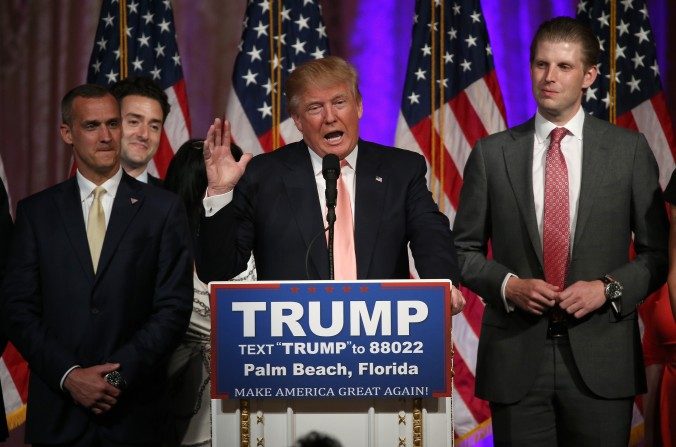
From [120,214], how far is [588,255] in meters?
1.41

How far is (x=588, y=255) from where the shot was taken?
273 cm

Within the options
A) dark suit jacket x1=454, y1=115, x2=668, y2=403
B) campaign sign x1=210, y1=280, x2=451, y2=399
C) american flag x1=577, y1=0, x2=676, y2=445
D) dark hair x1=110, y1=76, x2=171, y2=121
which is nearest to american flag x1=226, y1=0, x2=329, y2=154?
dark hair x1=110, y1=76, x2=171, y2=121

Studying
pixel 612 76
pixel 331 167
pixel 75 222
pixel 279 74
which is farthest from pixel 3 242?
pixel 612 76

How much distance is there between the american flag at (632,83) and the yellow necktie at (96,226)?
2.85m

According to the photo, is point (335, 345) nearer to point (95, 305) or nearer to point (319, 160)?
point (319, 160)

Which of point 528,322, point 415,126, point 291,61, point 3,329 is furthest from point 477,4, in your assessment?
point 3,329

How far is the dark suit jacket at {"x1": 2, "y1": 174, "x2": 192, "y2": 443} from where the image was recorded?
273 centimetres

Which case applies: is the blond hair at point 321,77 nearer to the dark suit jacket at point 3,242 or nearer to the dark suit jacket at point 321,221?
the dark suit jacket at point 321,221

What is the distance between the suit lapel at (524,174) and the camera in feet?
9.07

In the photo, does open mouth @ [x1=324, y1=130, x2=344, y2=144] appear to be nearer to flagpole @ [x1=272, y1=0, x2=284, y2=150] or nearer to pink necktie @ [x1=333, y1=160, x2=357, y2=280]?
pink necktie @ [x1=333, y1=160, x2=357, y2=280]

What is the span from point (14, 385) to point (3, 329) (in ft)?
8.09

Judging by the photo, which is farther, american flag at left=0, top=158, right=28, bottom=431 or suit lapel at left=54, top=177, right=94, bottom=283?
american flag at left=0, top=158, right=28, bottom=431

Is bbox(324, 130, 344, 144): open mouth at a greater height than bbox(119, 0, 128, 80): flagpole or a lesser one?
lesser

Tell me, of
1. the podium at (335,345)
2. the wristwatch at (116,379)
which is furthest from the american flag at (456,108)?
the podium at (335,345)
